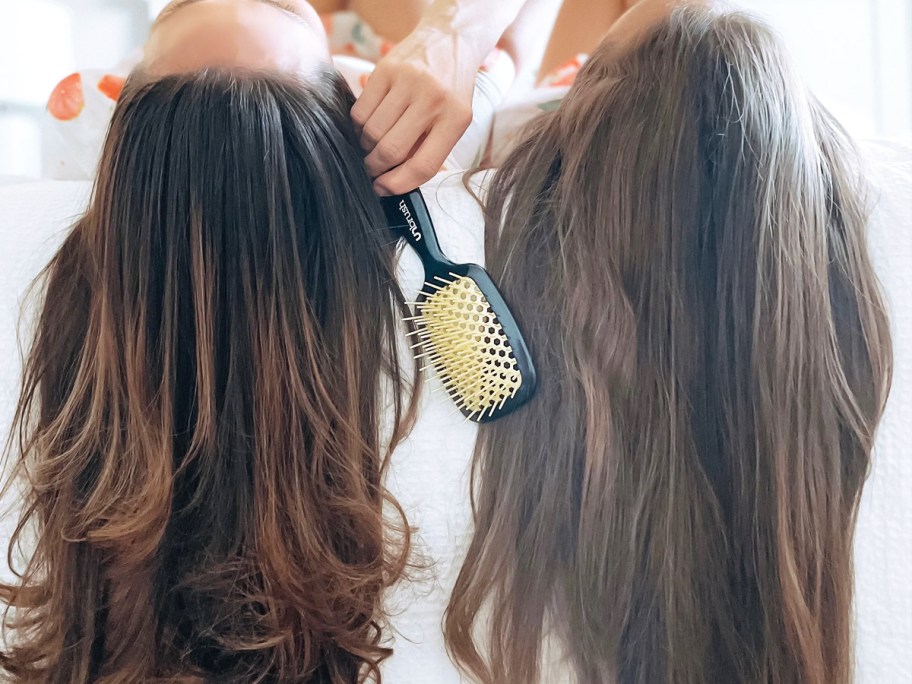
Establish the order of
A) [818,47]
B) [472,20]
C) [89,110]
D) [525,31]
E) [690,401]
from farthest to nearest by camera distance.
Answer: [818,47] < [525,31] < [89,110] < [472,20] < [690,401]

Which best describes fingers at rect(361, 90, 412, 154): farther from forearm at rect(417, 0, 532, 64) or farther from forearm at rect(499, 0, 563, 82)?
forearm at rect(499, 0, 563, 82)

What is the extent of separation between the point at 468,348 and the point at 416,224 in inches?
4.0

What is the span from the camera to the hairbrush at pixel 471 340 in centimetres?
50

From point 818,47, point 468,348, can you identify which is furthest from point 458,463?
point 818,47

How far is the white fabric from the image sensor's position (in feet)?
1.60

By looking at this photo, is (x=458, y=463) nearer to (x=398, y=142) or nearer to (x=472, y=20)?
(x=398, y=142)

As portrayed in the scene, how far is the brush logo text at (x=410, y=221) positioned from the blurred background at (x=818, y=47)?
103cm

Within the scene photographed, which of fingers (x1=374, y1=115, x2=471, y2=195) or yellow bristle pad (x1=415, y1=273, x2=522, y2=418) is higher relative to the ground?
fingers (x1=374, y1=115, x2=471, y2=195)

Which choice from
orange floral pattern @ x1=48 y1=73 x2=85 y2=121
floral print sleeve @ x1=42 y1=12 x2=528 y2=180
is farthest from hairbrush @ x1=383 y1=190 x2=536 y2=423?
orange floral pattern @ x1=48 y1=73 x2=85 y2=121

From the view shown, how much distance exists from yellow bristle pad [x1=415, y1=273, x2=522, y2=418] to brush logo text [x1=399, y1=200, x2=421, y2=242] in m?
0.04

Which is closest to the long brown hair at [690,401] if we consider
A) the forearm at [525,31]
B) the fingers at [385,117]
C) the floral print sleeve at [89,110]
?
the fingers at [385,117]

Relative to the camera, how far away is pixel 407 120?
0.55 metres

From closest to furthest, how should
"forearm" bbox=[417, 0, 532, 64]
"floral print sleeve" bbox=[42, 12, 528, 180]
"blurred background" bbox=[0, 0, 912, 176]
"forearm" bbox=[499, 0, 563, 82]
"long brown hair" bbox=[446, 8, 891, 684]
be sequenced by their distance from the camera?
"long brown hair" bbox=[446, 8, 891, 684] → "forearm" bbox=[417, 0, 532, 64] → "floral print sleeve" bbox=[42, 12, 528, 180] → "forearm" bbox=[499, 0, 563, 82] → "blurred background" bbox=[0, 0, 912, 176]

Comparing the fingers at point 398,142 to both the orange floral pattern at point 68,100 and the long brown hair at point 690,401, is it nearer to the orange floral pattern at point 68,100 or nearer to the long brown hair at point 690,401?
the long brown hair at point 690,401
